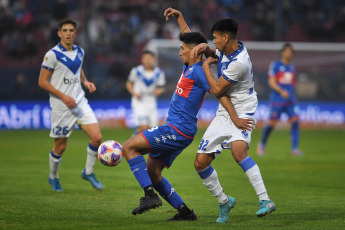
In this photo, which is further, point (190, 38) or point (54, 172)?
point (54, 172)

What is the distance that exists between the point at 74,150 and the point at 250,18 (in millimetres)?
14235

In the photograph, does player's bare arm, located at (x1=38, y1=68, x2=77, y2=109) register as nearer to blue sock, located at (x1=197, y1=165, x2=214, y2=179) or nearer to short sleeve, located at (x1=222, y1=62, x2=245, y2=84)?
blue sock, located at (x1=197, y1=165, x2=214, y2=179)

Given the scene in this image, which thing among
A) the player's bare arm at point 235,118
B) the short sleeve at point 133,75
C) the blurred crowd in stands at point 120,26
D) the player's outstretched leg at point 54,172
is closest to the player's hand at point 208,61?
the player's bare arm at point 235,118

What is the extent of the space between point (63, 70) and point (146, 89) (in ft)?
21.6

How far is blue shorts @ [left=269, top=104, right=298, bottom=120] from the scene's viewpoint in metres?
14.7

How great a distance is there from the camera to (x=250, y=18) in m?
27.0

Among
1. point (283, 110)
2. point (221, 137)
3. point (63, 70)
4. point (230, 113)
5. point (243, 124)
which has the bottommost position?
point (283, 110)

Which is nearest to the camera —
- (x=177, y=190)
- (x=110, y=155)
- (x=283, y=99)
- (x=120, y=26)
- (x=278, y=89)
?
(x=110, y=155)

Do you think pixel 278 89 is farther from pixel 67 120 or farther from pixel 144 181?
pixel 144 181

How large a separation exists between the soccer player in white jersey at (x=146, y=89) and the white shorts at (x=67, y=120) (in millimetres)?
6048

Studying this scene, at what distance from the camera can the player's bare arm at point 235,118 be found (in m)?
6.44

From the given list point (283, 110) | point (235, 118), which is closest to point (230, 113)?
point (235, 118)

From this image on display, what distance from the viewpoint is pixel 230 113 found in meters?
6.47

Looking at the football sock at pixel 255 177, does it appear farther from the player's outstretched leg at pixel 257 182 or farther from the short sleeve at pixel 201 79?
the short sleeve at pixel 201 79
